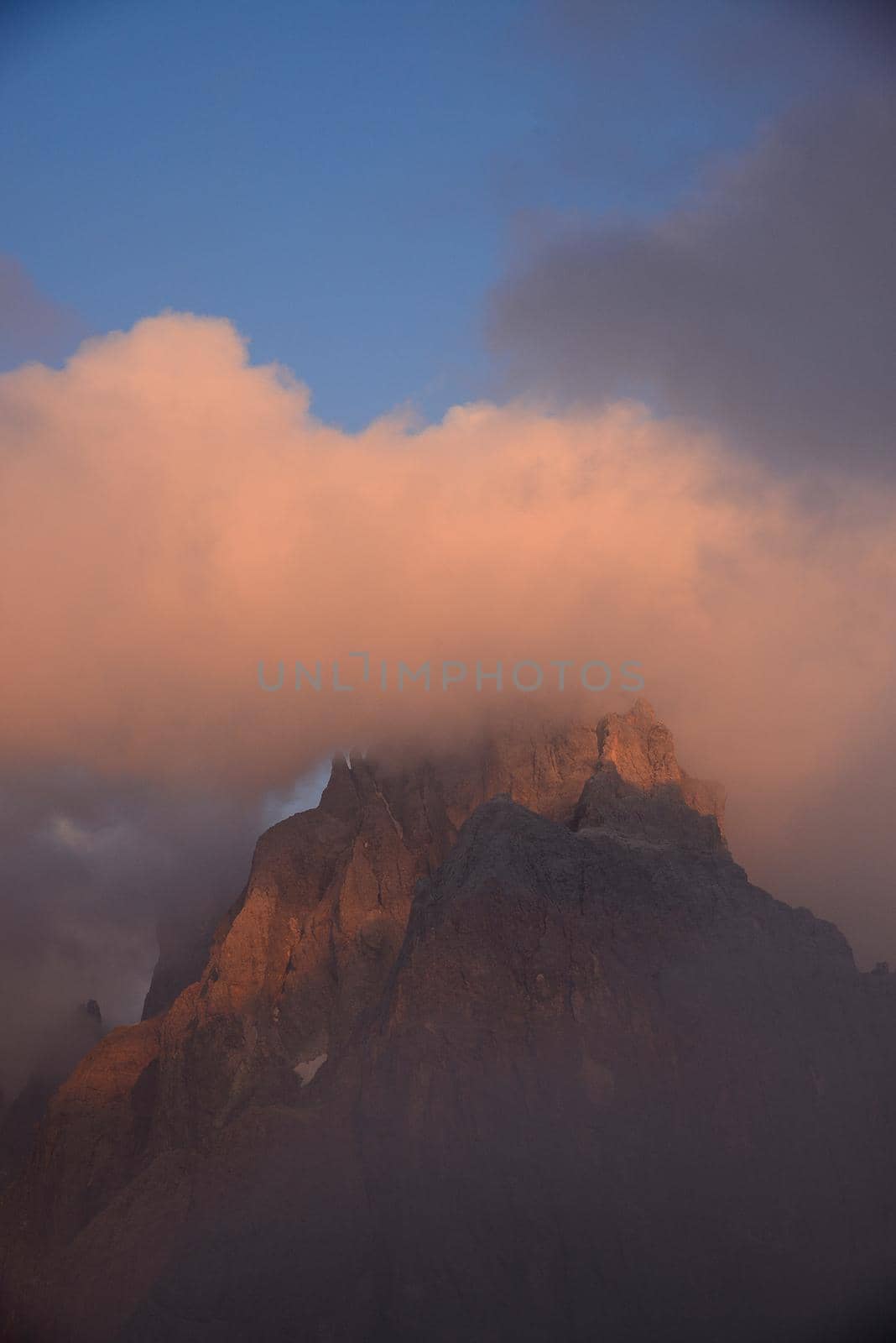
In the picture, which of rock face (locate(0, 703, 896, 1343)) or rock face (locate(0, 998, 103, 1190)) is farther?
rock face (locate(0, 998, 103, 1190))

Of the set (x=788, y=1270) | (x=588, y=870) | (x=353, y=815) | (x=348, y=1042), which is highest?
(x=353, y=815)

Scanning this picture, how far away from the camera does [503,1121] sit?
Result: 356 ft

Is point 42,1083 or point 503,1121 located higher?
point 42,1083

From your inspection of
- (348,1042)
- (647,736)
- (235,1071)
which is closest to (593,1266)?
(348,1042)

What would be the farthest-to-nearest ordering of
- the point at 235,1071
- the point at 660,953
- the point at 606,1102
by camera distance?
the point at 235,1071
the point at 660,953
the point at 606,1102

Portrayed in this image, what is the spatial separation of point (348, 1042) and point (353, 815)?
34533mm

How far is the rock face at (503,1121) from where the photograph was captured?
99.6 m

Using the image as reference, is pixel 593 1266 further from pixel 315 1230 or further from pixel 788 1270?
pixel 315 1230

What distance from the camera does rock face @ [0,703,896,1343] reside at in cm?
9962

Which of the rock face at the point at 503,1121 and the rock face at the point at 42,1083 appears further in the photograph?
the rock face at the point at 42,1083

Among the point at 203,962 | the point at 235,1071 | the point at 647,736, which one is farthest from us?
the point at 203,962

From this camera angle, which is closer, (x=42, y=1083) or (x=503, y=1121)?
(x=503, y=1121)

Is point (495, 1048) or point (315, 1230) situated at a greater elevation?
point (495, 1048)

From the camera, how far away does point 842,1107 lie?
110188mm
